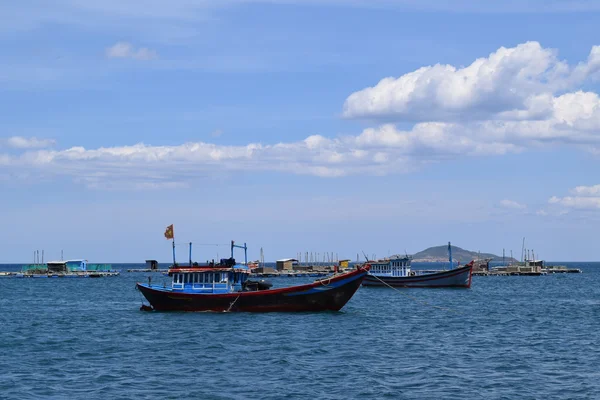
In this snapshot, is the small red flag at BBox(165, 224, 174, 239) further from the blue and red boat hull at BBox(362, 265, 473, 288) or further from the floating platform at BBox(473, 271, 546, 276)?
the floating platform at BBox(473, 271, 546, 276)

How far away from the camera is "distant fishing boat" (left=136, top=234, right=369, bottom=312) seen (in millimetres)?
53531

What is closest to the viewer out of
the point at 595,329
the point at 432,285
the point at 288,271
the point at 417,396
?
the point at 417,396

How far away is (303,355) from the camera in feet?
123

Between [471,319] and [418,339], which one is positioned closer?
[418,339]

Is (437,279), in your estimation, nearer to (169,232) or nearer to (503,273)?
(169,232)

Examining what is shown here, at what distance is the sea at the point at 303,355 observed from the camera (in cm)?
2892

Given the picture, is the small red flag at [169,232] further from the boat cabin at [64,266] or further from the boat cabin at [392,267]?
the boat cabin at [64,266]

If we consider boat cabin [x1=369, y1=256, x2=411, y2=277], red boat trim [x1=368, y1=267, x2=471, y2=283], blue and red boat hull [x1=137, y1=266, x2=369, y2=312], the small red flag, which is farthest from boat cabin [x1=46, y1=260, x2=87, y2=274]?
blue and red boat hull [x1=137, y1=266, x2=369, y2=312]

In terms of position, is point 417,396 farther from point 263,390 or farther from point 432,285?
point 432,285

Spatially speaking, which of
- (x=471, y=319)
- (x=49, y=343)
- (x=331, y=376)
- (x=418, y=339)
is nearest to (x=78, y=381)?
(x=331, y=376)

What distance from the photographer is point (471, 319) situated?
55.5 meters

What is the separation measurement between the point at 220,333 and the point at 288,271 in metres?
129

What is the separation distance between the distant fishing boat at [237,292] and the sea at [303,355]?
2.60ft

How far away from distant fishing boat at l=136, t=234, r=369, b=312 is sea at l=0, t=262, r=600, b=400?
791mm
